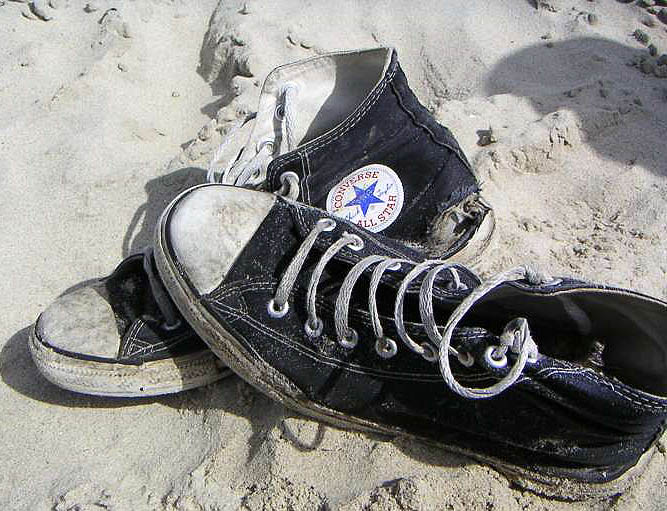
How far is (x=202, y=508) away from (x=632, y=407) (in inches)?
31.5

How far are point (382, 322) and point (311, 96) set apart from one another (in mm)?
821

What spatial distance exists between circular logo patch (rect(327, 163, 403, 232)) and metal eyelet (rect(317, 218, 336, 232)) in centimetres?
28

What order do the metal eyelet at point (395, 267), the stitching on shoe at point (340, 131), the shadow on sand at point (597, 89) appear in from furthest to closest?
the shadow on sand at point (597, 89) → the stitching on shoe at point (340, 131) → the metal eyelet at point (395, 267)

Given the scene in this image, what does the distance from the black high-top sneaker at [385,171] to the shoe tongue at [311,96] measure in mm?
11

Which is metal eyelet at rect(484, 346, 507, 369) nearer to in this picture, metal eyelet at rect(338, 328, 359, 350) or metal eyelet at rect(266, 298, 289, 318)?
metal eyelet at rect(338, 328, 359, 350)

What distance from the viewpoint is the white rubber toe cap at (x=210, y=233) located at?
1298 millimetres

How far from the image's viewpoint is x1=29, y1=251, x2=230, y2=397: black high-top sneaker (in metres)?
1.39

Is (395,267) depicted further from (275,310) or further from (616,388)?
(616,388)

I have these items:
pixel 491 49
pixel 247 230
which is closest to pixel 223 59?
pixel 491 49

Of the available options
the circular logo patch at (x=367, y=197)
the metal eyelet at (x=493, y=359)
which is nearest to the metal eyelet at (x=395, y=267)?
the metal eyelet at (x=493, y=359)

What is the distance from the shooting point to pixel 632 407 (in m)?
1.02

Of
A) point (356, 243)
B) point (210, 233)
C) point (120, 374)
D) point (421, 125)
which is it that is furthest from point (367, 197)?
point (120, 374)

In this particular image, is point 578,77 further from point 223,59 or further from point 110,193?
point 110,193

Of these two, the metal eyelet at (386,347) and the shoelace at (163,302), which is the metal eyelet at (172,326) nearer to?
the shoelace at (163,302)
